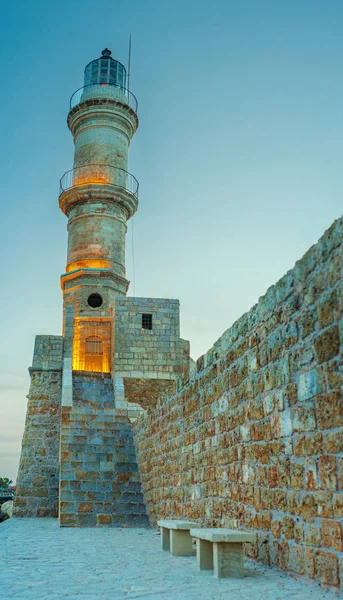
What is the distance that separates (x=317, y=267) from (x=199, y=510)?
3.95 meters

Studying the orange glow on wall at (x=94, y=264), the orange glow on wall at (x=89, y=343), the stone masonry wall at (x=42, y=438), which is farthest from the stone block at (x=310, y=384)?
the orange glow on wall at (x=94, y=264)

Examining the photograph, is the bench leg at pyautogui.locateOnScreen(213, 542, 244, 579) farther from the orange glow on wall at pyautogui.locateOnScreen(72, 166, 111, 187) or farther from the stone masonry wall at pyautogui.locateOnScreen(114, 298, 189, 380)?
the orange glow on wall at pyautogui.locateOnScreen(72, 166, 111, 187)

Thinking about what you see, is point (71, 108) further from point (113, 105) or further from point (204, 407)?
point (204, 407)

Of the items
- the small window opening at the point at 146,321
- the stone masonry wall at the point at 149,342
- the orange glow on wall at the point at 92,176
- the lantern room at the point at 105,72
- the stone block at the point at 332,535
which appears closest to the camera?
the stone block at the point at 332,535

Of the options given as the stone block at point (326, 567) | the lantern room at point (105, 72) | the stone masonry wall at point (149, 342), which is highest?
the lantern room at point (105, 72)

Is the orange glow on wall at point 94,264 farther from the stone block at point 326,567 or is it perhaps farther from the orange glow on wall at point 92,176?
the stone block at point 326,567

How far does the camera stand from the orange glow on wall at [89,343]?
858 inches

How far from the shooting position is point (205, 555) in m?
4.89

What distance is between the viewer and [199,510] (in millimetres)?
6926

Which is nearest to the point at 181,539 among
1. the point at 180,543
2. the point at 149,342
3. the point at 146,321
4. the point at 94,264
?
the point at 180,543

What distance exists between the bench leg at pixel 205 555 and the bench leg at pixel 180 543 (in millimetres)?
1103

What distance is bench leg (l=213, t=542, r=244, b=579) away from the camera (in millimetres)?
4449

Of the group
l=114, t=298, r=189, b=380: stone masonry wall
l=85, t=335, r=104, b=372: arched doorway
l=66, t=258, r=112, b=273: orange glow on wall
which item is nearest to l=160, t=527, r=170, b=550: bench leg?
l=114, t=298, r=189, b=380: stone masonry wall

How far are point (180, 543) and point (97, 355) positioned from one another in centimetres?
1623
